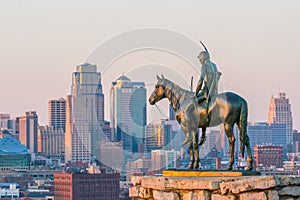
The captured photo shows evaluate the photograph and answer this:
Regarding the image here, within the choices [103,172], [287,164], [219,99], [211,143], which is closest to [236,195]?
[219,99]

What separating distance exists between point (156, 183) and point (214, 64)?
1.35 m

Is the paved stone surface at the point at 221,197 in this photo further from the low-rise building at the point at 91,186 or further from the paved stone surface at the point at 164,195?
the low-rise building at the point at 91,186

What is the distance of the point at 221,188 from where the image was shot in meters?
11.5

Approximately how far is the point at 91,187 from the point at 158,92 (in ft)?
397

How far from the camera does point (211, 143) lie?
1672cm

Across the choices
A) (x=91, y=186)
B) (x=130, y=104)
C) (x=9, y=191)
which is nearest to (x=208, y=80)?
(x=130, y=104)

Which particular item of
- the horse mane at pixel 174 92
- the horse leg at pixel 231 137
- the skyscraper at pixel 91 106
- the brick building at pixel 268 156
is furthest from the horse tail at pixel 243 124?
the brick building at pixel 268 156

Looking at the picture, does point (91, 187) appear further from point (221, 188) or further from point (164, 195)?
point (221, 188)

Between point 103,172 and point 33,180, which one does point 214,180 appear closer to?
point 103,172

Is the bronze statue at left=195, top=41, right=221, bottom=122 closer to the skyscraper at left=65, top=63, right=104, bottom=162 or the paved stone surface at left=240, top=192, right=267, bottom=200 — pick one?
the paved stone surface at left=240, top=192, right=267, bottom=200

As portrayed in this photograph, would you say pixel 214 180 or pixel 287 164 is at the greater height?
pixel 287 164

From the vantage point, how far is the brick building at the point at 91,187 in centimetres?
13300

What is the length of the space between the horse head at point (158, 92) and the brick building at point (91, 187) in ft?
389

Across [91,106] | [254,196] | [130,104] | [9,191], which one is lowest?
[254,196]
